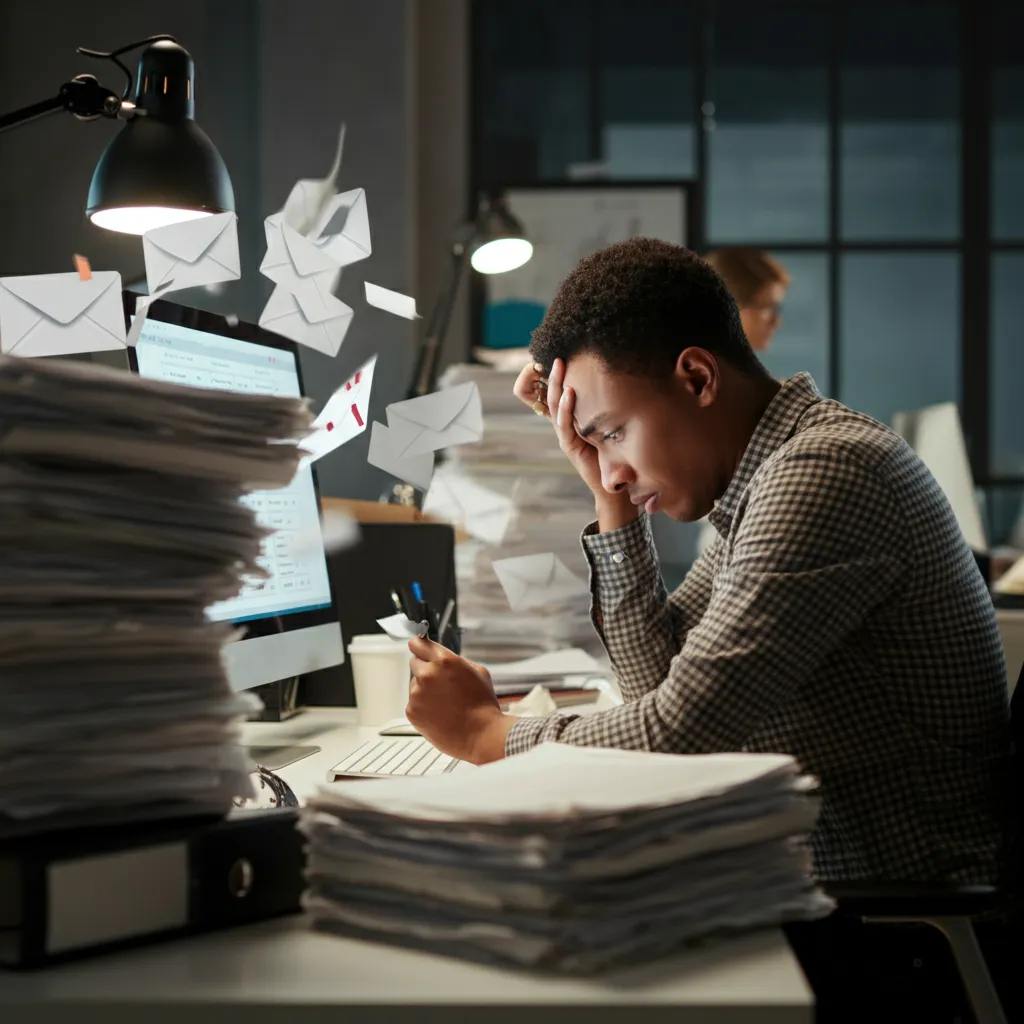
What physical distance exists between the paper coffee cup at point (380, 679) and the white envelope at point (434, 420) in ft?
1.31

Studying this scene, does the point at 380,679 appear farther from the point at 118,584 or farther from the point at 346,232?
the point at 118,584

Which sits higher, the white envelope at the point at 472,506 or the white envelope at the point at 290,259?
the white envelope at the point at 290,259

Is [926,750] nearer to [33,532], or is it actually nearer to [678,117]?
[33,532]

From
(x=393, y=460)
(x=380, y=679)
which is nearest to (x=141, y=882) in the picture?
(x=393, y=460)

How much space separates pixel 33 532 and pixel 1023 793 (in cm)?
87

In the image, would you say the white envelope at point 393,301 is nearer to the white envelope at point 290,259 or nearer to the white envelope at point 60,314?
the white envelope at point 290,259

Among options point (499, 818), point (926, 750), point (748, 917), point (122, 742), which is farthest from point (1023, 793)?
point (122, 742)

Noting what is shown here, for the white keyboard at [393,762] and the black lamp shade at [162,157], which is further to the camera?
the black lamp shade at [162,157]

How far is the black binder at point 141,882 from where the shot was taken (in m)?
0.56

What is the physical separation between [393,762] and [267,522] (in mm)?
350

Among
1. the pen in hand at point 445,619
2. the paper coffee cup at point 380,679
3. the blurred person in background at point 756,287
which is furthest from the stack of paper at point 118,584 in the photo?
the blurred person in background at point 756,287

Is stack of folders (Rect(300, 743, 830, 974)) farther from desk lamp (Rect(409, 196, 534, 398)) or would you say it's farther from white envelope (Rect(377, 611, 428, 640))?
desk lamp (Rect(409, 196, 534, 398))

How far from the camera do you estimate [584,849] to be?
555mm

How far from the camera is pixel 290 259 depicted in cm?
120
